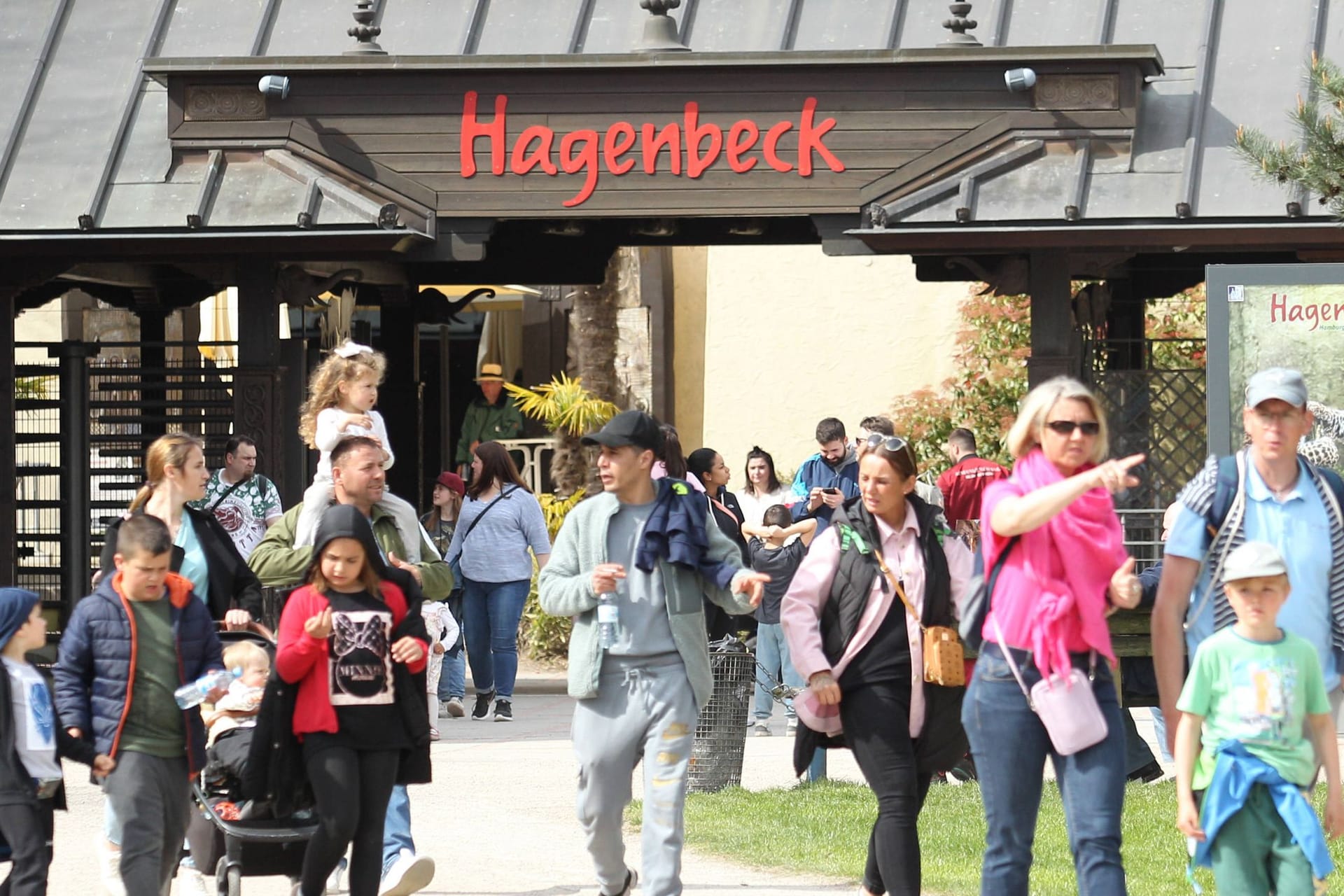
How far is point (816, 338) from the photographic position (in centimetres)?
2061

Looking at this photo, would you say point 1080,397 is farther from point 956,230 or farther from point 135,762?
point 956,230

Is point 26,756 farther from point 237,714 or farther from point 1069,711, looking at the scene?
point 1069,711

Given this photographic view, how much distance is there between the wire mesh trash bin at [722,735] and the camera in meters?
10.2

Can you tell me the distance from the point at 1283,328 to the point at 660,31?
534cm

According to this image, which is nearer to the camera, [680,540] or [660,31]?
[680,540]

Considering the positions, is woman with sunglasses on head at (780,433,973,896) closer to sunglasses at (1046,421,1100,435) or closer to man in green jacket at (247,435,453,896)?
sunglasses at (1046,421,1100,435)

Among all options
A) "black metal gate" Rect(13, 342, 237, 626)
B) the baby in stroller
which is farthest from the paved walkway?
"black metal gate" Rect(13, 342, 237, 626)

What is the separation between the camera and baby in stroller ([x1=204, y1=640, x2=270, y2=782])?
7.11 m

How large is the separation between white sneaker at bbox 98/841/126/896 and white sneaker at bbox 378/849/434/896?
973 millimetres

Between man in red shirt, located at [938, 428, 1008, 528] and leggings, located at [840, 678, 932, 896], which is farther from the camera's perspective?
man in red shirt, located at [938, 428, 1008, 528]

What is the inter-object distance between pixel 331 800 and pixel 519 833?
113 inches

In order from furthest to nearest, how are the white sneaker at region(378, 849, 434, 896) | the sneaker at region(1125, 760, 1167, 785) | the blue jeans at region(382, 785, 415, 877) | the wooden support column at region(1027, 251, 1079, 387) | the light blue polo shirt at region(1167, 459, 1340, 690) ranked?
the wooden support column at region(1027, 251, 1079, 387), the sneaker at region(1125, 760, 1167, 785), the blue jeans at region(382, 785, 415, 877), the white sneaker at region(378, 849, 434, 896), the light blue polo shirt at region(1167, 459, 1340, 690)

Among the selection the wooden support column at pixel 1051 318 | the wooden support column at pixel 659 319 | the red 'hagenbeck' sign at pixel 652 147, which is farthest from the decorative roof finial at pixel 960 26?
the wooden support column at pixel 659 319

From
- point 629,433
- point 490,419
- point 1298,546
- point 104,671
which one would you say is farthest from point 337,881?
point 490,419
